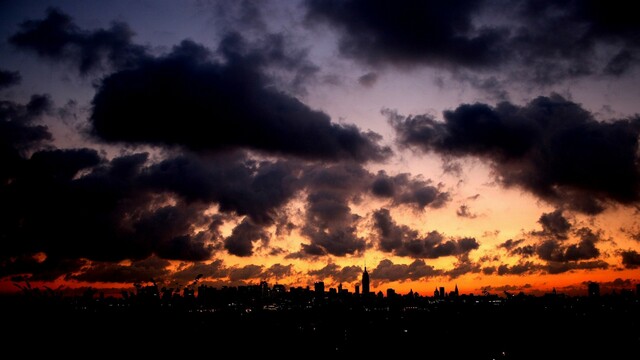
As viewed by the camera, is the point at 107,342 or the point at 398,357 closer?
the point at 107,342

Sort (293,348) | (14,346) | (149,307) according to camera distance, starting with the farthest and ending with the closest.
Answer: (293,348), (149,307), (14,346)

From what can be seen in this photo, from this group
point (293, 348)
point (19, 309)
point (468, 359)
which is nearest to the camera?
point (19, 309)

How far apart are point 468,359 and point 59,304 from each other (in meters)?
138

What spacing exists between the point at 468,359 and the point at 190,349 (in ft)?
321

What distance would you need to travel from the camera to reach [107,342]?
133 m

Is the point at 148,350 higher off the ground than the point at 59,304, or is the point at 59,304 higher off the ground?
the point at 59,304

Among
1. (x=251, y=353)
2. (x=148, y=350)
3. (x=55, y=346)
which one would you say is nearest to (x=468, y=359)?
(x=251, y=353)

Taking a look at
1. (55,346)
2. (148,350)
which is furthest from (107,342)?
(55,346)

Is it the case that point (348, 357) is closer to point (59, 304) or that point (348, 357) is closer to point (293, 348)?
point (293, 348)

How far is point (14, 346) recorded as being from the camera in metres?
107

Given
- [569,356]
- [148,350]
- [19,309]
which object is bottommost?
[569,356]

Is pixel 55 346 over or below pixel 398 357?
over

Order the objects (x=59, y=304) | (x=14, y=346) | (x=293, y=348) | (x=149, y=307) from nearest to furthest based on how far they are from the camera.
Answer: (x=14, y=346) → (x=59, y=304) → (x=149, y=307) → (x=293, y=348)

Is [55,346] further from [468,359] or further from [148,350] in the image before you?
[468,359]
